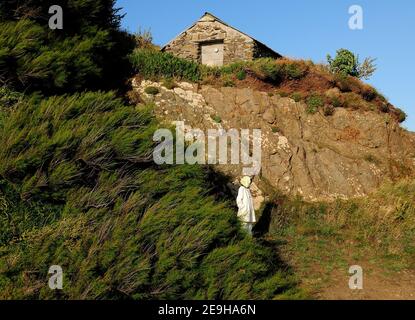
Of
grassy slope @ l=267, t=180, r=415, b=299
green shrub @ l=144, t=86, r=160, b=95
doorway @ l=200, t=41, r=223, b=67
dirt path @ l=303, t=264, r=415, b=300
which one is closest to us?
dirt path @ l=303, t=264, r=415, b=300

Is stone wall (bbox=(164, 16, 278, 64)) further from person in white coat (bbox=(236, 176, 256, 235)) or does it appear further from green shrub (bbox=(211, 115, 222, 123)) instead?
person in white coat (bbox=(236, 176, 256, 235))

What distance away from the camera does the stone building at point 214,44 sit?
80.9 ft

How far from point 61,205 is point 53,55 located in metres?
5.55

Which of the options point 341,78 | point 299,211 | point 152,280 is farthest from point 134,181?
point 341,78

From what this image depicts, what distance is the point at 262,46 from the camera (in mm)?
25641

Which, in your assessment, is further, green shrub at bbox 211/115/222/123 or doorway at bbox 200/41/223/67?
doorway at bbox 200/41/223/67

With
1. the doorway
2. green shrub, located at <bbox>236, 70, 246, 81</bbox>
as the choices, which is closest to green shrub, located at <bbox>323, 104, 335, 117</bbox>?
green shrub, located at <bbox>236, 70, 246, 81</bbox>

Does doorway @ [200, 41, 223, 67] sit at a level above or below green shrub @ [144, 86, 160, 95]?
above

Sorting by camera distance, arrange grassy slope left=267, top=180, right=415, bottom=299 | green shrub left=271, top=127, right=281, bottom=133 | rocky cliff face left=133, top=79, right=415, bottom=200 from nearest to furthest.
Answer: grassy slope left=267, top=180, right=415, bottom=299 → rocky cliff face left=133, top=79, right=415, bottom=200 → green shrub left=271, top=127, right=281, bottom=133

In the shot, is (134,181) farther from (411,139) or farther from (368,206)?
(411,139)

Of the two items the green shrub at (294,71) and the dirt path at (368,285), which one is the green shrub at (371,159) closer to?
the green shrub at (294,71)

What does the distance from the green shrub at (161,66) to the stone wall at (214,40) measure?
4553 millimetres

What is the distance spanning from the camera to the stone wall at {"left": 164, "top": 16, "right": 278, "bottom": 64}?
968 inches

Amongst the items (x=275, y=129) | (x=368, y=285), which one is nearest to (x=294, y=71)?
(x=275, y=129)
